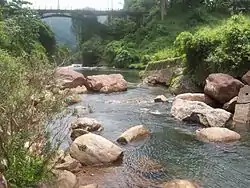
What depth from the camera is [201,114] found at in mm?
12906

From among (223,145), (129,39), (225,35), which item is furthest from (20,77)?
(129,39)

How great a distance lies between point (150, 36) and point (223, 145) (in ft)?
129

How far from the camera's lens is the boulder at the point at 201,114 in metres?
12.4

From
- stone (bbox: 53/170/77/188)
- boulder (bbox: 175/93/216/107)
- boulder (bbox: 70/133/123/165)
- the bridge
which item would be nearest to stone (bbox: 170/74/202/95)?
boulder (bbox: 175/93/216/107)

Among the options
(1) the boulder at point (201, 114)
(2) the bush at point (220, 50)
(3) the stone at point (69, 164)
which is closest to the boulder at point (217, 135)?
(1) the boulder at point (201, 114)

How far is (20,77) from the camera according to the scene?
6.34 metres

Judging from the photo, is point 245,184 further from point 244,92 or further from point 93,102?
point 93,102

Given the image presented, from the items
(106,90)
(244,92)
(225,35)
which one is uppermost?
(225,35)

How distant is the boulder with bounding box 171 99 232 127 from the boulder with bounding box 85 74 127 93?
24.1 ft

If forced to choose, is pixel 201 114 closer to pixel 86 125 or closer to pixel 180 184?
pixel 86 125

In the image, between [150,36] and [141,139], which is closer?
[141,139]

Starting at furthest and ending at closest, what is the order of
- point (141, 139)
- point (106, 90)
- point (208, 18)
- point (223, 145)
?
point (208, 18)
point (106, 90)
point (141, 139)
point (223, 145)

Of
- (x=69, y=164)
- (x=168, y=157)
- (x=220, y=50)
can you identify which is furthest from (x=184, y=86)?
(x=69, y=164)

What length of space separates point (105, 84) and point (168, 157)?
12649mm
